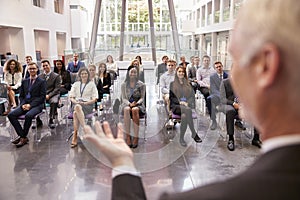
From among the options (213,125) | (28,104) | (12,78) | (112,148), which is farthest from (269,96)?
(12,78)

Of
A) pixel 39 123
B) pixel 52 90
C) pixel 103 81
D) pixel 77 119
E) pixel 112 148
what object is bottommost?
pixel 39 123

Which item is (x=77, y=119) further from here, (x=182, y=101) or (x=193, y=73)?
(x=193, y=73)

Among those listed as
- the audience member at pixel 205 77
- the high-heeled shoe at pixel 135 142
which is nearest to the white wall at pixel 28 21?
the audience member at pixel 205 77

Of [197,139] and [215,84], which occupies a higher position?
[215,84]

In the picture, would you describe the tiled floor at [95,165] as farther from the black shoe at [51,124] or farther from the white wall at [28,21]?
the white wall at [28,21]

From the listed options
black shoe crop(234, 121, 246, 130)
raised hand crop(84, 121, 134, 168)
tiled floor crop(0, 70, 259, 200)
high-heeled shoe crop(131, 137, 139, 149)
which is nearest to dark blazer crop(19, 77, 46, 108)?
tiled floor crop(0, 70, 259, 200)

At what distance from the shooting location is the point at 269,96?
0.52 meters

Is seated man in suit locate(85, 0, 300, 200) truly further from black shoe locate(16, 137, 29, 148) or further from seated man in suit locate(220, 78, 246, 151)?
black shoe locate(16, 137, 29, 148)

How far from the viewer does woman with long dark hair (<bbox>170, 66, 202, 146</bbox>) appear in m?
4.86

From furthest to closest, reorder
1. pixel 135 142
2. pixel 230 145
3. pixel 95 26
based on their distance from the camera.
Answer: pixel 95 26, pixel 135 142, pixel 230 145

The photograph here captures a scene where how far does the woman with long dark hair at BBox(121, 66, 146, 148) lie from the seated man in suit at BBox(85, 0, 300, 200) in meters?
4.13

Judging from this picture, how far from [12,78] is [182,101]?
12.8ft

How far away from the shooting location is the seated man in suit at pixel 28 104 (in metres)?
4.80

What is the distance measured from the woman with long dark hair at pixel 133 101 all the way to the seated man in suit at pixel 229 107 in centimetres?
133
